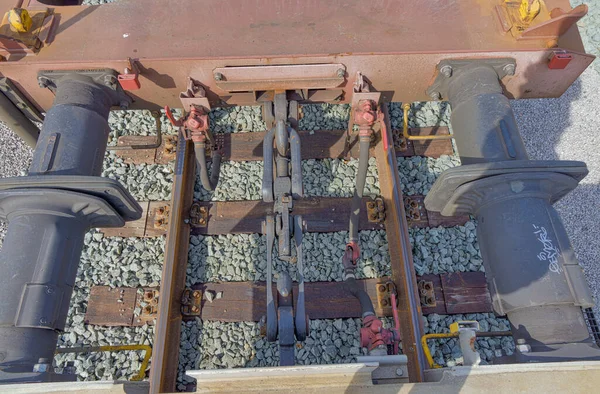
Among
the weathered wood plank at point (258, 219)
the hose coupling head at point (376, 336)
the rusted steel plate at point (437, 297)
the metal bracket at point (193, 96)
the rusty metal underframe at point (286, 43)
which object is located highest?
the rusty metal underframe at point (286, 43)

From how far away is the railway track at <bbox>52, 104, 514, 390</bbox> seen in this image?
127 inches

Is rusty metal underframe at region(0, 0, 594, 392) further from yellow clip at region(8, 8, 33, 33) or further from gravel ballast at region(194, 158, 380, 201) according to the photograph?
gravel ballast at region(194, 158, 380, 201)

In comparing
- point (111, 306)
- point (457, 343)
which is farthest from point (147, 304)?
point (457, 343)

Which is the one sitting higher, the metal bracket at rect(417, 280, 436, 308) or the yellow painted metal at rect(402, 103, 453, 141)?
the yellow painted metal at rect(402, 103, 453, 141)

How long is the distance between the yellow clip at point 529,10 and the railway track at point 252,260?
1.38m

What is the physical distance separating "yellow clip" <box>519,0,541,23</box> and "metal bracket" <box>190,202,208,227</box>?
9.26 feet

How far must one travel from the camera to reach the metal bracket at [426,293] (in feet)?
10.9

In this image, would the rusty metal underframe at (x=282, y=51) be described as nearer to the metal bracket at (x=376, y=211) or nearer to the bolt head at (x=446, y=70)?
the bolt head at (x=446, y=70)

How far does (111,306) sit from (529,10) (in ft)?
12.4

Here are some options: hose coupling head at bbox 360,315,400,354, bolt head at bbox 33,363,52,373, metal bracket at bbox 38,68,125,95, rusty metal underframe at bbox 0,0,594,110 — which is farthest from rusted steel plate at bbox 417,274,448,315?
metal bracket at bbox 38,68,125,95

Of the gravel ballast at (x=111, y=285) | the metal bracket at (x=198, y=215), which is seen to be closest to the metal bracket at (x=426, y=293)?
the metal bracket at (x=198, y=215)

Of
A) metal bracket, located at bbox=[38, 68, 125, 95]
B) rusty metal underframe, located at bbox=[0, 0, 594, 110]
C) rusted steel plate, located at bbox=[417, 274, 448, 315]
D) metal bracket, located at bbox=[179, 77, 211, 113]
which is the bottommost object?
rusted steel plate, located at bbox=[417, 274, 448, 315]

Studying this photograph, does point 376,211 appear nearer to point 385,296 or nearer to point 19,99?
point 385,296

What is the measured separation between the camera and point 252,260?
346 cm
